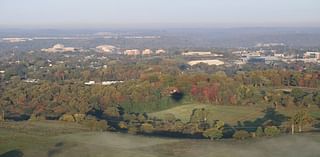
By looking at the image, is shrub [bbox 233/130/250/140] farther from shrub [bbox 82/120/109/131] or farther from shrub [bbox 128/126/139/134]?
shrub [bbox 82/120/109/131]

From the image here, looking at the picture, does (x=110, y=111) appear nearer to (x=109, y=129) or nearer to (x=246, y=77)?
(x=109, y=129)

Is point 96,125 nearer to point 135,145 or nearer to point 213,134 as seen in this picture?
point 135,145

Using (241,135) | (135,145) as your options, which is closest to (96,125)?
(135,145)

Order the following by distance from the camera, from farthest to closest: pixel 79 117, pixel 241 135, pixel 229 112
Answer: pixel 229 112 → pixel 79 117 → pixel 241 135

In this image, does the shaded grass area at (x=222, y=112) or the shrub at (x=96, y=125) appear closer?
the shrub at (x=96, y=125)

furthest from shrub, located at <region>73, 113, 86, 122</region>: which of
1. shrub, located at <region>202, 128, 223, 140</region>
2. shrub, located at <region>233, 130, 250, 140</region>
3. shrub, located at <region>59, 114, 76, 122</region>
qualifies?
shrub, located at <region>233, 130, 250, 140</region>

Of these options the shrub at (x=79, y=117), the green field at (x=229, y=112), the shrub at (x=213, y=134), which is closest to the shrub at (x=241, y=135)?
the shrub at (x=213, y=134)

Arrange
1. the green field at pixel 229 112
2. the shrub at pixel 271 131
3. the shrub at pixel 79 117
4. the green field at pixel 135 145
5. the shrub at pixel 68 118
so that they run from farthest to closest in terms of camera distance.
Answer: the green field at pixel 229 112, the shrub at pixel 68 118, the shrub at pixel 79 117, the shrub at pixel 271 131, the green field at pixel 135 145

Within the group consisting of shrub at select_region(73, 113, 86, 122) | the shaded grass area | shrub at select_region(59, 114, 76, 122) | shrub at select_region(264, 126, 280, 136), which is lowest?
the shaded grass area

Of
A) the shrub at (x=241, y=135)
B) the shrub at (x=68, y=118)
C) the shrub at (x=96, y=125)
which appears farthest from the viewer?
the shrub at (x=68, y=118)

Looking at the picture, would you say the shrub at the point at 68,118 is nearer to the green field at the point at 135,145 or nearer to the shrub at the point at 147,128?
the shrub at the point at 147,128
